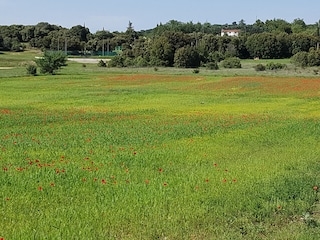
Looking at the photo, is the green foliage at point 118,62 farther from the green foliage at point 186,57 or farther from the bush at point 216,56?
the bush at point 216,56

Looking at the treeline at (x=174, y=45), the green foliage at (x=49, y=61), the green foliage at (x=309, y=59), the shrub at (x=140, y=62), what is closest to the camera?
the green foliage at (x=49, y=61)

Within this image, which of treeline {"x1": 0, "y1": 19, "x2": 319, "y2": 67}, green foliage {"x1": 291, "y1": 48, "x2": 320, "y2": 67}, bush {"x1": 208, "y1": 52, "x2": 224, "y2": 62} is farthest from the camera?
bush {"x1": 208, "y1": 52, "x2": 224, "y2": 62}

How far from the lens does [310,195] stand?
10.8 m

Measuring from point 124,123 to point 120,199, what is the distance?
16519mm

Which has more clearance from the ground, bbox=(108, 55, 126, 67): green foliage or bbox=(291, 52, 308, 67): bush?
bbox=(291, 52, 308, 67): bush

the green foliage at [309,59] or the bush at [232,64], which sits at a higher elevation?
the green foliage at [309,59]

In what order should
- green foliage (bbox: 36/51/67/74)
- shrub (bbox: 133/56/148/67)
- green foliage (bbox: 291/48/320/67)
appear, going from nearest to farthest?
1. green foliage (bbox: 36/51/67/74)
2. green foliage (bbox: 291/48/320/67)
3. shrub (bbox: 133/56/148/67)

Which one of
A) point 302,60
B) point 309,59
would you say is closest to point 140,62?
point 302,60

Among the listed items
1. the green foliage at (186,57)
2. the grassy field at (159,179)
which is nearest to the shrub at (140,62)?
the green foliage at (186,57)

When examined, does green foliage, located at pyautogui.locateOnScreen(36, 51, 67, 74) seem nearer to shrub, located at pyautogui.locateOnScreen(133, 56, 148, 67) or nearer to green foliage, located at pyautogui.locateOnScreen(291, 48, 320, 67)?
shrub, located at pyautogui.locateOnScreen(133, 56, 148, 67)

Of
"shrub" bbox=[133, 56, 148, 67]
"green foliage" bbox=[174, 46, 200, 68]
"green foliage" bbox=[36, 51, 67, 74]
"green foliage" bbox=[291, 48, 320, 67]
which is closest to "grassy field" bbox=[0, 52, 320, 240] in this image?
"green foliage" bbox=[36, 51, 67, 74]

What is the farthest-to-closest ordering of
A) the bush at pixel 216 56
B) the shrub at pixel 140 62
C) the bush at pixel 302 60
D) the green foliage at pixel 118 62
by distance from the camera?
the bush at pixel 216 56 → the green foliage at pixel 118 62 → the shrub at pixel 140 62 → the bush at pixel 302 60

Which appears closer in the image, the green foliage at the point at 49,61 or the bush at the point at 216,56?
the green foliage at the point at 49,61

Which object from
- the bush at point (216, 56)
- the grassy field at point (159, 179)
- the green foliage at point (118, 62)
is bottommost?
the green foliage at point (118, 62)
